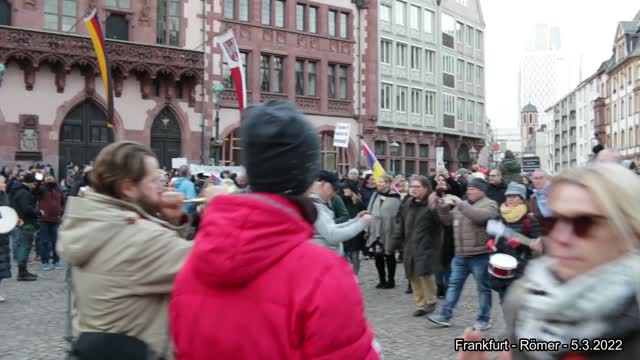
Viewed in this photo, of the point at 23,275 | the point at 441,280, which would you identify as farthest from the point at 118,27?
the point at 441,280

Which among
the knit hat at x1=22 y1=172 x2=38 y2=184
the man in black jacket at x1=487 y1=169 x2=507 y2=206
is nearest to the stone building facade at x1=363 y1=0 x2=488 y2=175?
the knit hat at x1=22 y1=172 x2=38 y2=184

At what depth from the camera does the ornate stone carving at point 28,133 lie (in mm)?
26812

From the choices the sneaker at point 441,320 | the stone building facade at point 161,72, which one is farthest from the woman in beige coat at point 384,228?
the stone building facade at point 161,72

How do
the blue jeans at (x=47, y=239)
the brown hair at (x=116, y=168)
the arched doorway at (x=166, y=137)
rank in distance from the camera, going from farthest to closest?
the arched doorway at (x=166, y=137) → the blue jeans at (x=47, y=239) → the brown hair at (x=116, y=168)

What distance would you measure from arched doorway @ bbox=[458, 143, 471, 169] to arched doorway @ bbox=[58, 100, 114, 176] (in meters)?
28.1

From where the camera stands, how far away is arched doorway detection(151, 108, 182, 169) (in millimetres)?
30484

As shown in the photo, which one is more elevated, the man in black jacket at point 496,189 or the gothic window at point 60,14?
the gothic window at point 60,14

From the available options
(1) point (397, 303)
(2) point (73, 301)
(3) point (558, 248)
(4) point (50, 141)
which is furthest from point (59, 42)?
(3) point (558, 248)

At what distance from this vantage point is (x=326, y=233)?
244 inches

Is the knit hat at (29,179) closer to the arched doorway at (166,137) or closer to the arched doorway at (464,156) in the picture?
the arched doorway at (166,137)

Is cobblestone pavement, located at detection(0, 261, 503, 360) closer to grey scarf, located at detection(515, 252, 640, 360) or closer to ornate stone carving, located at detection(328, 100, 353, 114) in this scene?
grey scarf, located at detection(515, 252, 640, 360)

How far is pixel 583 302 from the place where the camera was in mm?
1842

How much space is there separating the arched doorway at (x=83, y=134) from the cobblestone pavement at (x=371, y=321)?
16.2 m

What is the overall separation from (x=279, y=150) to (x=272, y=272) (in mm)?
361
